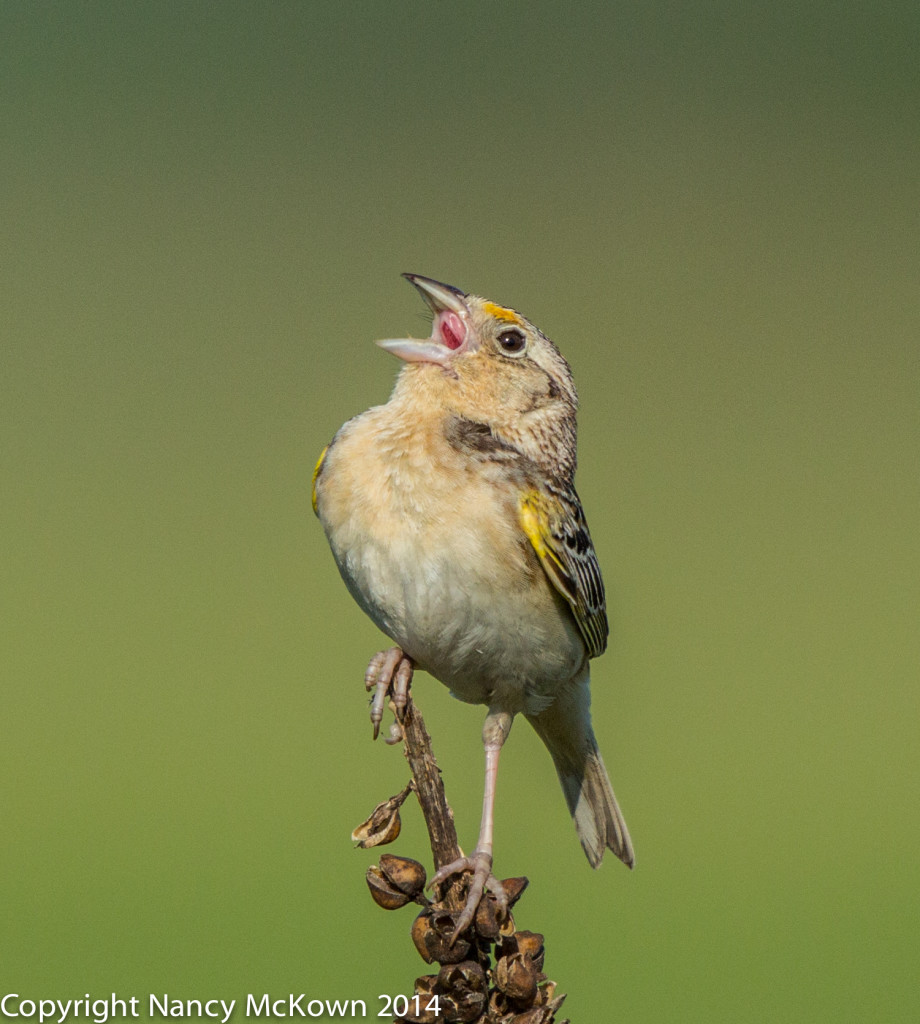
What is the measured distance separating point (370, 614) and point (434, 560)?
30 cm

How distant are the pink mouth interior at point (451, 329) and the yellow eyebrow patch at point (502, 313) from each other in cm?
8

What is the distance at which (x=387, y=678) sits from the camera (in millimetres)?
2924

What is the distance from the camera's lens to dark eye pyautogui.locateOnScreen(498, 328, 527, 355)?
10.4 ft

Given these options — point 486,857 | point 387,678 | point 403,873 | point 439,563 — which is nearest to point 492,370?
point 439,563

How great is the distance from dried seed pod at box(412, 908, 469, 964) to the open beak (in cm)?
138

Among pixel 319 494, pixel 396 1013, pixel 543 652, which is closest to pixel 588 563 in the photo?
pixel 543 652

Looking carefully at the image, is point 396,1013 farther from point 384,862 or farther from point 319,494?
point 319,494

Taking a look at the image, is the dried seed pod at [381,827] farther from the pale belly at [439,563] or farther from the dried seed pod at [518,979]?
the pale belly at [439,563]

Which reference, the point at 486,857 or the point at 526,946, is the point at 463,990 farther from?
the point at 486,857

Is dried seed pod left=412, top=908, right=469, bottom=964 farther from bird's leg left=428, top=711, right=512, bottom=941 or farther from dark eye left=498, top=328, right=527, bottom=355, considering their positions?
dark eye left=498, top=328, right=527, bottom=355

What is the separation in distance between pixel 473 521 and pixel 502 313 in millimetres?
651

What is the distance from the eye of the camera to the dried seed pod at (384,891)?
2201mm

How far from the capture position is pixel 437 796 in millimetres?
2297

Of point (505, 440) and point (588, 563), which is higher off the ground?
point (505, 440)
